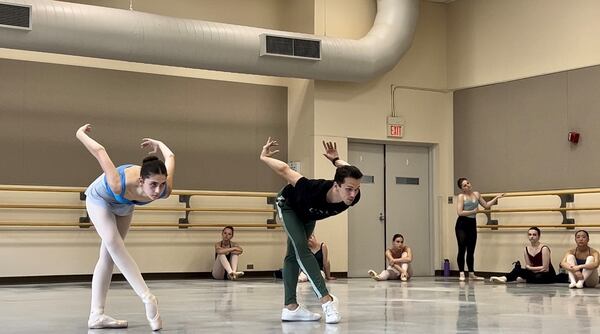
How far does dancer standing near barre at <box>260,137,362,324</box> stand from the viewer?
5039 mm

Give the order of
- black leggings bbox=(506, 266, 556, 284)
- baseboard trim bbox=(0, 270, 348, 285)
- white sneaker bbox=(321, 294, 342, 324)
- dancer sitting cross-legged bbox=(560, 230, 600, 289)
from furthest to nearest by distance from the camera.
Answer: black leggings bbox=(506, 266, 556, 284) < baseboard trim bbox=(0, 270, 348, 285) < dancer sitting cross-legged bbox=(560, 230, 600, 289) < white sneaker bbox=(321, 294, 342, 324)

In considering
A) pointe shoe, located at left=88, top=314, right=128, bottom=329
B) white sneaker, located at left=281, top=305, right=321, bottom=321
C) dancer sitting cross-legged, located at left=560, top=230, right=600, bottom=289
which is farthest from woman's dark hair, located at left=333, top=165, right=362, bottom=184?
dancer sitting cross-legged, located at left=560, top=230, right=600, bottom=289

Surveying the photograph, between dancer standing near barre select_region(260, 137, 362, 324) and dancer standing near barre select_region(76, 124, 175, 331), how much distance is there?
2.71 ft

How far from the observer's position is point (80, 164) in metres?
11.2

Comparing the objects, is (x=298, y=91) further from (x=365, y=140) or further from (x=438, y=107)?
(x=438, y=107)

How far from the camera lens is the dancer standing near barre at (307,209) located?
5039 mm

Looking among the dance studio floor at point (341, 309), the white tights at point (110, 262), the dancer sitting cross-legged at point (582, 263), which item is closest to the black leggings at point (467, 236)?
the dancer sitting cross-legged at point (582, 263)

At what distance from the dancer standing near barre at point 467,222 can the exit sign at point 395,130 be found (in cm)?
157

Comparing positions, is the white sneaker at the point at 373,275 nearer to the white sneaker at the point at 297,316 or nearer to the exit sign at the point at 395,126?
the exit sign at the point at 395,126

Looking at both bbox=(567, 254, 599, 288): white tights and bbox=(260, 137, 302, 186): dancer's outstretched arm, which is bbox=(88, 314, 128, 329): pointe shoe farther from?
bbox=(567, 254, 599, 288): white tights

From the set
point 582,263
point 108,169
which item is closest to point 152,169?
point 108,169

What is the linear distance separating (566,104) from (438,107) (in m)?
2.50

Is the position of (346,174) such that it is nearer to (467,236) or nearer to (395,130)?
(467,236)

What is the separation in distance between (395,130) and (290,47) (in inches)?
106
